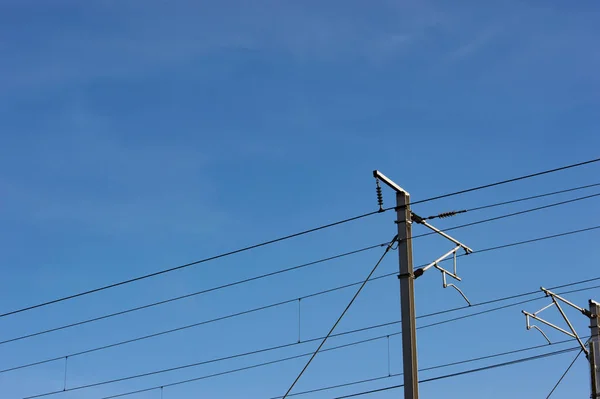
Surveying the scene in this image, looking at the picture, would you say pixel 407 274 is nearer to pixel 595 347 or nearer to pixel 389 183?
pixel 389 183

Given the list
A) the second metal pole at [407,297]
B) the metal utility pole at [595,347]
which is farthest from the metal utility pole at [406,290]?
the metal utility pole at [595,347]

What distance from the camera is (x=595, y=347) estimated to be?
2944 centimetres

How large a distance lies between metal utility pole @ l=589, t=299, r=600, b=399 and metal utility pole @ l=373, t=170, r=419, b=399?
11.1m

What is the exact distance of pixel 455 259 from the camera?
2267 cm

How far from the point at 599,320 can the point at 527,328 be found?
11.5 ft

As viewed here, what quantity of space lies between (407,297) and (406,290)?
164mm

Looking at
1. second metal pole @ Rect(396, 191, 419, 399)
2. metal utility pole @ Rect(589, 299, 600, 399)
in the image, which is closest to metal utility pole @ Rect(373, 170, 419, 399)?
second metal pole @ Rect(396, 191, 419, 399)

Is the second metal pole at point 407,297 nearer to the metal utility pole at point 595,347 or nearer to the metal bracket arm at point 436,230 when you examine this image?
the metal bracket arm at point 436,230

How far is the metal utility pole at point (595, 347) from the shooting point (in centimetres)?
2883

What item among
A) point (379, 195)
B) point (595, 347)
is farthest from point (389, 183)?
point (595, 347)

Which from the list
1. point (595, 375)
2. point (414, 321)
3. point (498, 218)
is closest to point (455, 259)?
point (498, 218)

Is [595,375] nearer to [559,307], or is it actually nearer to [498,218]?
[559,307]

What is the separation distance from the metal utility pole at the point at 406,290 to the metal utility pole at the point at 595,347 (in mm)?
11091

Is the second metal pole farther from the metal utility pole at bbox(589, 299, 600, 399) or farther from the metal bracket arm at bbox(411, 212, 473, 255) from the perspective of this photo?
the metal utility pole at bbox(589, 299, 600, 399)
